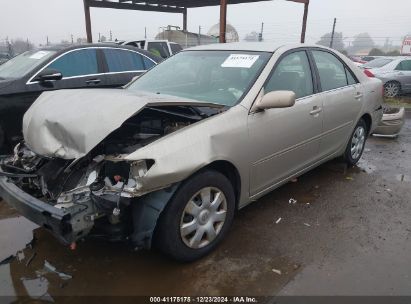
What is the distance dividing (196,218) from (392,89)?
423 inches

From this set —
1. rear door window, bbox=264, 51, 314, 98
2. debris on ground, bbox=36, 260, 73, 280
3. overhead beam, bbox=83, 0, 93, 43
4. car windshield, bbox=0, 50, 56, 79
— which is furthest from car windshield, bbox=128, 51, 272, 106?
overhead beam, bbox=83, 0, 93, 43

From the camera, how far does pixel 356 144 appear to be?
504cm

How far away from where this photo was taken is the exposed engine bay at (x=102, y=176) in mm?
2410

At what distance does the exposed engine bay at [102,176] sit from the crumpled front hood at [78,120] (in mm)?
148

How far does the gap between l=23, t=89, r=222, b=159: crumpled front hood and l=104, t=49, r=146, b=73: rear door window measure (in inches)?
138

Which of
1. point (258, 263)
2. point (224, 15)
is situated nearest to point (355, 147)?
point (258, 263)

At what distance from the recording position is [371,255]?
3057 mm

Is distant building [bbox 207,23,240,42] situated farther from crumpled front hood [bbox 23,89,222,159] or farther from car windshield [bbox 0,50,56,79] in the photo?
crumpled front hood [bbox 23,89,222,159]

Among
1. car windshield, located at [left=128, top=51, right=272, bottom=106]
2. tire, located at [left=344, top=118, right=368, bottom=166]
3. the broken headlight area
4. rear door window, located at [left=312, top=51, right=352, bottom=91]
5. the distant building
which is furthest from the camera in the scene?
the distant building

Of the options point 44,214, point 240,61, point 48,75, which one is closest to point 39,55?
point 48,75

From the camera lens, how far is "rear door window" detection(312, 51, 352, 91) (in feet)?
13.6

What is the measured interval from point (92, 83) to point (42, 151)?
349cm

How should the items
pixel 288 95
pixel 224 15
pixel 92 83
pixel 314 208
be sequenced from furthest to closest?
pixel 224 15, pixel 92 83, pixel 314 208, pixel 288 95

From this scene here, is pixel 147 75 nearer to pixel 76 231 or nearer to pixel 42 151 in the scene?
pixel 42 151
